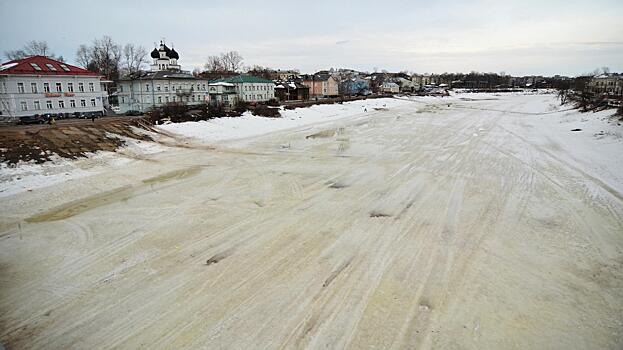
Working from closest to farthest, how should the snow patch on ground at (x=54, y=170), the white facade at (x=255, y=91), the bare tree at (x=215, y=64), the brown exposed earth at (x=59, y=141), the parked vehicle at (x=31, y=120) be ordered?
1. the snow patch on ground at (x=54, y=170)
2. the brown exposed earth at (x=59, y=141)
3. the parked vehicle at (x=31, y=120)
4. the white facade at (x=255, y=91)
5. the bare tree at (x=215, y=64)

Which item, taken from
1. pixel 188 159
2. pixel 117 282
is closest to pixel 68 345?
pixel 117 282

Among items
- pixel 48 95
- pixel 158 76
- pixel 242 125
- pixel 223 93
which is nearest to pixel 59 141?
pixel 48 95

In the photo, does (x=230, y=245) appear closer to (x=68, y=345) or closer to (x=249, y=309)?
(x=249, y=309)

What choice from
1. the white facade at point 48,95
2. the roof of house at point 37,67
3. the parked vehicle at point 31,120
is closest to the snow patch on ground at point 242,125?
→ the parked vehicle at point 31,120

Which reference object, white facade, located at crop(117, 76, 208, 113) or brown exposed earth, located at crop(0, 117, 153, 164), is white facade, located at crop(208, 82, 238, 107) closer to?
white facade, located at crop(117, 76, 208, 113)

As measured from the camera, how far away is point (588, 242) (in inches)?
368

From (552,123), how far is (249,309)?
37547 millimetres

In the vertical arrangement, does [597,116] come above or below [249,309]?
above

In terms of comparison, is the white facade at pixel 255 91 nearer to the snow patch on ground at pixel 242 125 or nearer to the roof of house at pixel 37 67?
the snow patch on ground at pixel 242 125

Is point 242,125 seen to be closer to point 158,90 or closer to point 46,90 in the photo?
point 46,90

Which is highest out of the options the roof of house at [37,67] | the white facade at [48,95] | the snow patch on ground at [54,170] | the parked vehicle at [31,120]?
the roof of house at [37,67]

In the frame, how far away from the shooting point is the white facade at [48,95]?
1099 inches

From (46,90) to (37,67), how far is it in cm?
221

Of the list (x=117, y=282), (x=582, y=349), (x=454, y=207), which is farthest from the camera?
(x=454, y=207)
